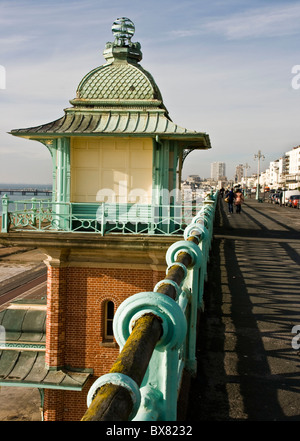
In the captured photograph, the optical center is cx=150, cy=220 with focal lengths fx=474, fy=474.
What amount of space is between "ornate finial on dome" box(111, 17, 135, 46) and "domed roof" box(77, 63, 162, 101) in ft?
5.19

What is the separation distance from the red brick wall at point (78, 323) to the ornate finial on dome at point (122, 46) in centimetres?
788

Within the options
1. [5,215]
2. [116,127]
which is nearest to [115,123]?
[116,127]

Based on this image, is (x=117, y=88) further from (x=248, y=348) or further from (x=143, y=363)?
(x=143, y=363)

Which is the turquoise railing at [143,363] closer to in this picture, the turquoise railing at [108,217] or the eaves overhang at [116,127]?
the turquoise railing at [108,217]

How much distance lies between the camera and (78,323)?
14.8m

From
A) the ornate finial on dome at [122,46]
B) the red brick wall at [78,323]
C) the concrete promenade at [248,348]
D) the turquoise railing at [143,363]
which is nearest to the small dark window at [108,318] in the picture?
the red brick wall at [78,323]

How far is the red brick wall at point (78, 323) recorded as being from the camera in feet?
47.7

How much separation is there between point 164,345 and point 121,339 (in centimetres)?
21

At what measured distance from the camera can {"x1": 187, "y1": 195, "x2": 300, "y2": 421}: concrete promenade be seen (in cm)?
331

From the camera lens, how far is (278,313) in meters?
5.88
